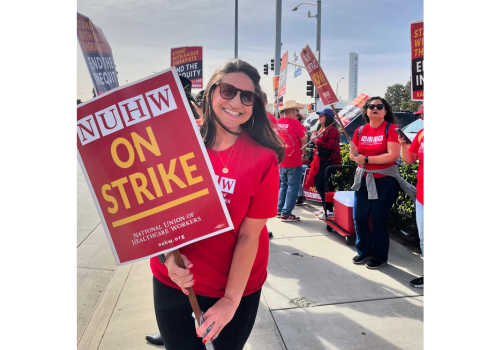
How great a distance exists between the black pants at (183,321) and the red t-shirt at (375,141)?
2.54m

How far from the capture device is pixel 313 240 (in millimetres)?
4668

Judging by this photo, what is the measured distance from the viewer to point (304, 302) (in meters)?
3.11

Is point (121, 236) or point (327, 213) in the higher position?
point (121, 236)

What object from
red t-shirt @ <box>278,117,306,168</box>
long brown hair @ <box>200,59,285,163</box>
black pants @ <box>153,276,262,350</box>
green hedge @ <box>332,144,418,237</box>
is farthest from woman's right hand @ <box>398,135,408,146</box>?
black pants @ <box>153,276,262,350</box>

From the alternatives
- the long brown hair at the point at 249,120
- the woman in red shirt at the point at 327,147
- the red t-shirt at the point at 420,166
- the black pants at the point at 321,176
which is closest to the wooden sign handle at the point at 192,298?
the long brown hair at the point at 249,120

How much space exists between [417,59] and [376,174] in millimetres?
1114

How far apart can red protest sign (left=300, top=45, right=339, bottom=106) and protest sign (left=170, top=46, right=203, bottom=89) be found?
1.05 m

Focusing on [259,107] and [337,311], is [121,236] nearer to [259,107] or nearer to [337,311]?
[259,107]

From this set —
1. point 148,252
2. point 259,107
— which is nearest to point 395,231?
point 259,107

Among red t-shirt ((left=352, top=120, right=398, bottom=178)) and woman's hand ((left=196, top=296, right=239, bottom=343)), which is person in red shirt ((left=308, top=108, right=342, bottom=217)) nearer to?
red t-shirt ((left=352, top=120, right=398, bottom=178))

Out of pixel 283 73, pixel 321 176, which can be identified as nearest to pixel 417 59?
pixel 321 176

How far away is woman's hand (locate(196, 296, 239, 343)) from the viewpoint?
1.34 m

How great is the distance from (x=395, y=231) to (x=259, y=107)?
160 inches

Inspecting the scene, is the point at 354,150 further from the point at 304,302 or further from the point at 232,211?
the point at 232,211
